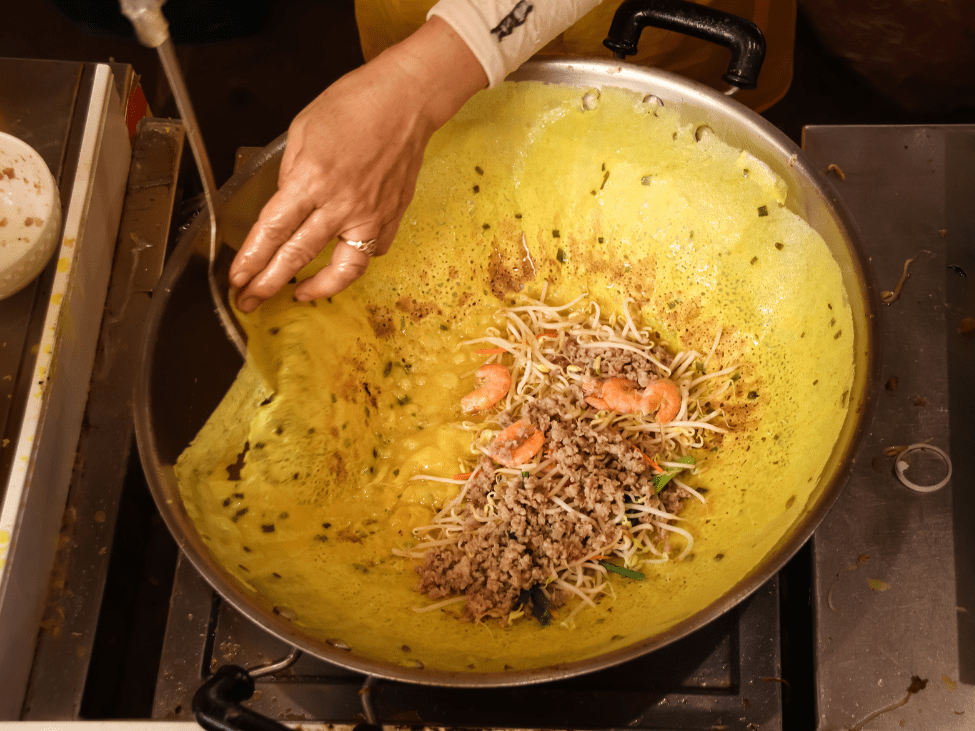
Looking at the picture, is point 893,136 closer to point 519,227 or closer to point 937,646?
point 519,227

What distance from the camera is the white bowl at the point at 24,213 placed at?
173 centimetres

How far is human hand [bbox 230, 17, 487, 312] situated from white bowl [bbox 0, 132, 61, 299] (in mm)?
594

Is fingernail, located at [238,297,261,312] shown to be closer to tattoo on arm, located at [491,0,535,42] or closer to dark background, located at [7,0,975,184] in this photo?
→ tattoo on arm, located at [491,0,535,42]

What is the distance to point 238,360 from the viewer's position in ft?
5.33

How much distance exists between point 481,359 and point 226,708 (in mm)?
1067

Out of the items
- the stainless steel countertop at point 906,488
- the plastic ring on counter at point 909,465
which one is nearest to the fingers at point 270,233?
the stainless steel countertop at point 906,488

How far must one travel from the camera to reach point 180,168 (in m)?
2.25

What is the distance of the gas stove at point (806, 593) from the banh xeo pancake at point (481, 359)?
0.21 metres

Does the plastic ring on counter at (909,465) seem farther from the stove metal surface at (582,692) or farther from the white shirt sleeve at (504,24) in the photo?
the white shirt sleeve at (504,24)

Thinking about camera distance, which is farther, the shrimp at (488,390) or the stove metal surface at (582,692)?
the shrimp at (488,390)

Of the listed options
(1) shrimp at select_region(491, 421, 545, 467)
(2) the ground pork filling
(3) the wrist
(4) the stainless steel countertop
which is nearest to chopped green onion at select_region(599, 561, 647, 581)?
(2) the ground pork filling

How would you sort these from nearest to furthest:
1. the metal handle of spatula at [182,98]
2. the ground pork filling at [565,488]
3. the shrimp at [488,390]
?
the metal handle of spatula at [182,98]
the ground pork filling at [565,488]
the shrimp at [488,390]

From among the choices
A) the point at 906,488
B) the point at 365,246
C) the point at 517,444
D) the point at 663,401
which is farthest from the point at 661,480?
the point at 365,246

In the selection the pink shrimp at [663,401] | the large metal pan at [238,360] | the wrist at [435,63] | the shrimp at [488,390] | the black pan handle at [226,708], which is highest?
the wrist at [435,63]
